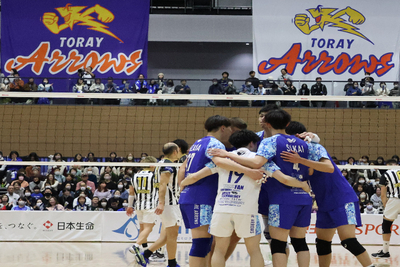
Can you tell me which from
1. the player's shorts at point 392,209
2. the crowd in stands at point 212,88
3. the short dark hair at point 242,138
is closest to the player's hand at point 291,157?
the short dark hair at point 242,138

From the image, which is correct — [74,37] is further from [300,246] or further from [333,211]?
[300,246]

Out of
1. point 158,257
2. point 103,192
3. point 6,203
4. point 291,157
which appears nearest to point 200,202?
point 291,157

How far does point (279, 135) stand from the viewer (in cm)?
436

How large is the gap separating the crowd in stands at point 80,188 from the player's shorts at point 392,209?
2.28 metres

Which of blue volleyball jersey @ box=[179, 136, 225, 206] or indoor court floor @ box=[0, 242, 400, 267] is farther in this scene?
indoor court floor @ box=[0, 242, 400, 267]

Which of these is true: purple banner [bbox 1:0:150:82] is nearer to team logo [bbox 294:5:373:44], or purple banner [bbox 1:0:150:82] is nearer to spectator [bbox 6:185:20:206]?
team logo [bbox 294:5:373:44]

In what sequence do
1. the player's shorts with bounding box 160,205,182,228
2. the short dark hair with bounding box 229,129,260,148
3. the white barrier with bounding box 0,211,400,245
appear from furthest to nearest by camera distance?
1. the white barrier with bounding box 0,211,400,245
2. the player's shorts with bounding box 160,205,182,228
3. the short dark hair with bounding box 229,129,260,148

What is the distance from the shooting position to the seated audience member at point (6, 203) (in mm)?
11148

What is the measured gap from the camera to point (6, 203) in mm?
11523

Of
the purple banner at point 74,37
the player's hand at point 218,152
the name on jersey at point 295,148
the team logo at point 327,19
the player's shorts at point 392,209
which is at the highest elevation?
the team logo at point 327,19

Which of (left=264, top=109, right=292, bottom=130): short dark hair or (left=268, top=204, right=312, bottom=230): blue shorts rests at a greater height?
(left=264, top=109, right=292, bottom=130): short dark hair

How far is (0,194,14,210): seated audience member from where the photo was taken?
1115 centimetres

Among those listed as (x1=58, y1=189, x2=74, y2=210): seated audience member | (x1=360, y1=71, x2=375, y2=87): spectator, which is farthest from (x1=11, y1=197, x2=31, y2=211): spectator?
(x1=360, y1=71, x2=375, y2=87): spectator

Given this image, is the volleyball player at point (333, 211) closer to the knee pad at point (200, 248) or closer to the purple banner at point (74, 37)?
the knee pad at point (200, 248)
